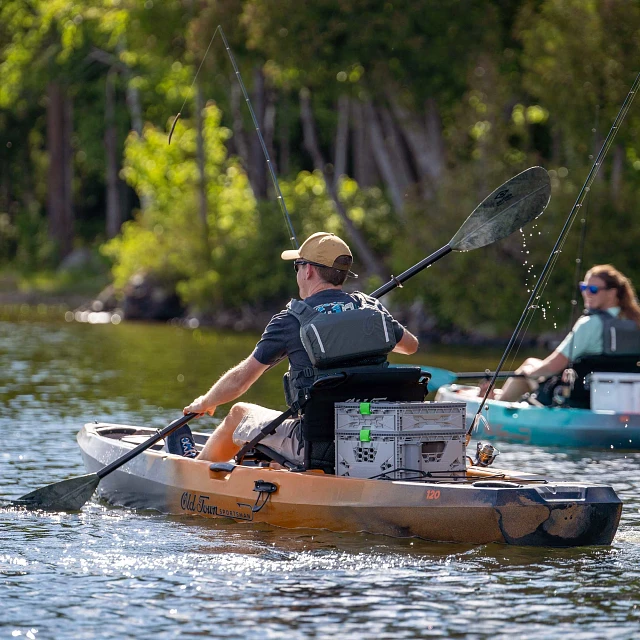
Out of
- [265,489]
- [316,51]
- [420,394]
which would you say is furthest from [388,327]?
[316,51]

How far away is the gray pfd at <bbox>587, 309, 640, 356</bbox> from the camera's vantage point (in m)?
13.1

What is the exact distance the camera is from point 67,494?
10.1 metres

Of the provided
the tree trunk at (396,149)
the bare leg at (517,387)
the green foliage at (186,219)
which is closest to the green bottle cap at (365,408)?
the bare leg at (517,387)

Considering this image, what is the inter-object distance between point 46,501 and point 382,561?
9.13 feet

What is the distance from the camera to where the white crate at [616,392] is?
13406mm

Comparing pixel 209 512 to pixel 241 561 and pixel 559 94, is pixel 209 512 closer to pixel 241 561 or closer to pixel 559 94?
pixel 241 561

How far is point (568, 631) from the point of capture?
6867mm

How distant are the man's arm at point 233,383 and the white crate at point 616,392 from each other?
17.2ft

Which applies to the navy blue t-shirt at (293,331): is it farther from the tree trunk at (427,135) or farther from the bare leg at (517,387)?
the tree trunk at (427,135)

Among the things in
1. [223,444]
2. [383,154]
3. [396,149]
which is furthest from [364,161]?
[223,444]

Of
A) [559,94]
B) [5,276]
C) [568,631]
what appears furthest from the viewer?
[5,276]

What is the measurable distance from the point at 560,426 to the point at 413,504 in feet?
17.3

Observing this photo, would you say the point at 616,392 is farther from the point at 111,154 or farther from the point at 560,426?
the point at 111,154

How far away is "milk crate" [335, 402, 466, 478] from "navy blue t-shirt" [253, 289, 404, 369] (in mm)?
401
